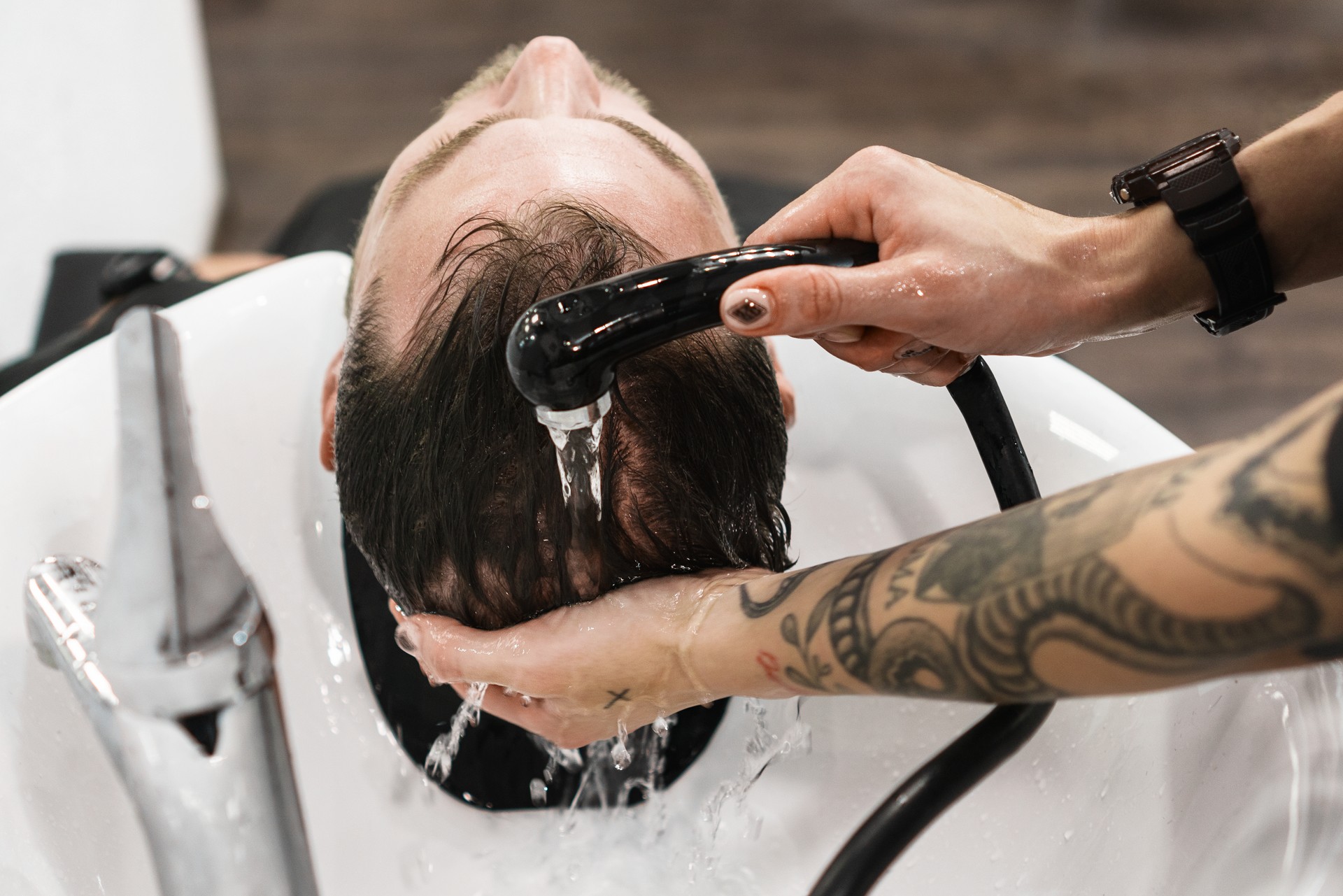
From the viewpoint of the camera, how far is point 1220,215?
0.85m

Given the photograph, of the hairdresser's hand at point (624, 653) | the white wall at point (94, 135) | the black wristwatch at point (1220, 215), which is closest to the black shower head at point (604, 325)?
the hairdresser's hand at point (624, 653)

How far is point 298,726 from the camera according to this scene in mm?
1065

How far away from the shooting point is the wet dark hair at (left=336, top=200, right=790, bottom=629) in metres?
0.75

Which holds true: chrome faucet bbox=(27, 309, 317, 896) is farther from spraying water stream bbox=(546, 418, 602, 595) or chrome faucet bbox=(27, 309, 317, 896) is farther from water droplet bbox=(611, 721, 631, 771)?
water droplet bbox=(611, 721, 631, 771)

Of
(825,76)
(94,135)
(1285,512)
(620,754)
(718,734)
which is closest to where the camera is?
(1285,512)

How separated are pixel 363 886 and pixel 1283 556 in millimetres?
846

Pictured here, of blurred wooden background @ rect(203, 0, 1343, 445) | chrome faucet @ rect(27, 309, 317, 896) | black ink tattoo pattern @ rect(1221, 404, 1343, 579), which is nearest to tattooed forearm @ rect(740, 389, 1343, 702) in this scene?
black ink tattoo pattern @ rect(1221, 404, 1343, 579)

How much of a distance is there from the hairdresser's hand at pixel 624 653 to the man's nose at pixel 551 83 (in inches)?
16.4

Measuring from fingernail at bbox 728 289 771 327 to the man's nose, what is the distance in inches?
13.9

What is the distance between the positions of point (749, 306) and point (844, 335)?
15 cm

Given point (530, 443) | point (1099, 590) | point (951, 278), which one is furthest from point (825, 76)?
point (1099, 590)

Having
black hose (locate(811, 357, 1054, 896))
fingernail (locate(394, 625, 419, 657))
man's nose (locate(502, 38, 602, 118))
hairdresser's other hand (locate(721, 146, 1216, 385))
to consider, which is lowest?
black hose (locate(811, 357, 1054, 896))

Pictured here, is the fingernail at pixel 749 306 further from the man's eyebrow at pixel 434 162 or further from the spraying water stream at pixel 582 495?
the man's eyebrow at pixel 434 162

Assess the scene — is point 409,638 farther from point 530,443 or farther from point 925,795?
point 925,795
